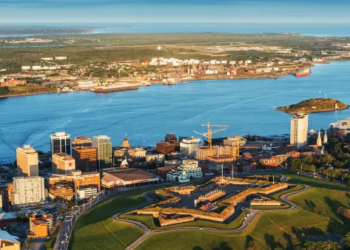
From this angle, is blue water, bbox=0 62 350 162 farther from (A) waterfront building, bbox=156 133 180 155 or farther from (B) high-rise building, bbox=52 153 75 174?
(B) high-rise building, bbox=52 153 75 174

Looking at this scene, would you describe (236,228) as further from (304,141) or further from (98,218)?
(304,141)

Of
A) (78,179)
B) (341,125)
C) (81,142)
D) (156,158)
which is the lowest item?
(156,158)

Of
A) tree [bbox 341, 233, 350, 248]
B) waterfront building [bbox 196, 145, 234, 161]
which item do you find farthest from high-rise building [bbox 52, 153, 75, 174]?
tree [bbox 341, 233, 350, 248]

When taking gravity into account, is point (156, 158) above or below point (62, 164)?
below

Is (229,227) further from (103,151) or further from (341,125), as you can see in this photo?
(341,125)

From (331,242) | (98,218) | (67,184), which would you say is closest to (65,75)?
(67,184)

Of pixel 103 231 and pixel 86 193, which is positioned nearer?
pixel 103 231

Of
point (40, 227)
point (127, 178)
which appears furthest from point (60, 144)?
point (40, 227)
